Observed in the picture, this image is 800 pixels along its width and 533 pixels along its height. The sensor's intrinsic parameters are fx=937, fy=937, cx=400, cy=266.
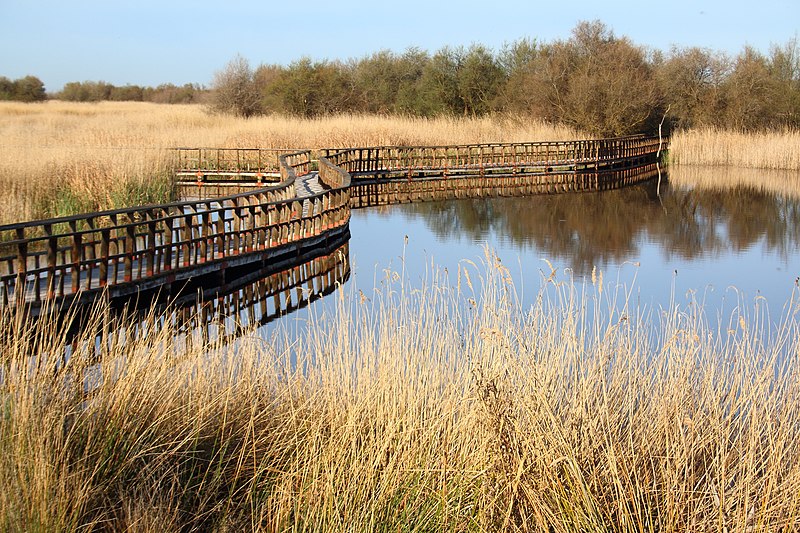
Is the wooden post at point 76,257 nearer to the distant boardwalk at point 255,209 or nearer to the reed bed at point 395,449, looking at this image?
the distant boardwalk at point 255,209

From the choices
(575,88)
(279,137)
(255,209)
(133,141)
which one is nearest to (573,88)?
(575,88)

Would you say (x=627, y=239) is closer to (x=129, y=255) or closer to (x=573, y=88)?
(x=129, y=255)

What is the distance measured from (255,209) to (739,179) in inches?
826

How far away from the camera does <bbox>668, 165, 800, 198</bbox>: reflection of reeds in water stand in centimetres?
2788

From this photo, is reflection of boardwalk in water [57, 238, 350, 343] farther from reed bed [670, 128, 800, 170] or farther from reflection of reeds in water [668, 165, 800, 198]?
reed bed [670, 128, 800, 170]

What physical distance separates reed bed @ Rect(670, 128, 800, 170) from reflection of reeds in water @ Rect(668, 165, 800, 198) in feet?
1.72

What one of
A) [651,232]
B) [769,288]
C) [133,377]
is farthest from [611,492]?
[651,232]

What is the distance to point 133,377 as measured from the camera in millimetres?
4910

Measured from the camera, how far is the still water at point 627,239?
525 inches

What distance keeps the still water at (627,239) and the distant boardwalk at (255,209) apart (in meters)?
1.40

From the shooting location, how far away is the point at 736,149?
115 feet

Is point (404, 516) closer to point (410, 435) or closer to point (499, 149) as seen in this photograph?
point (410, 435)

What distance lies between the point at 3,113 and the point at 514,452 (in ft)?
169

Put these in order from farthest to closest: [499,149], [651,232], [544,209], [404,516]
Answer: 1. [499,149]
2. [544,209]
3. [651,232]
4. [404,516]
